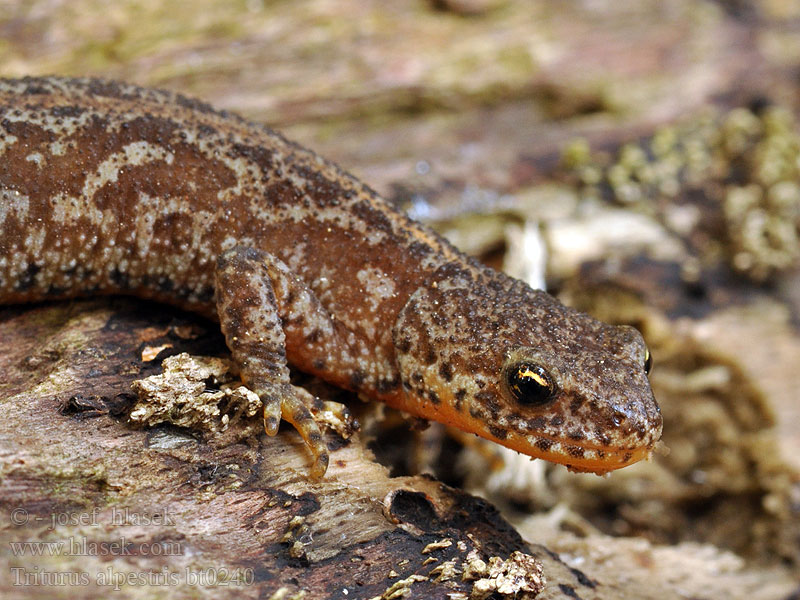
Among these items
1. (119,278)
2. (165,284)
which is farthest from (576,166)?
(119,278)

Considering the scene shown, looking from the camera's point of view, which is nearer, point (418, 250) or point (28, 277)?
point (28, 277)

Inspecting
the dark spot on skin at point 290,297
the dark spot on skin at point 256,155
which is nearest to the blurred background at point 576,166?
the dark spot on skin at point 290,297

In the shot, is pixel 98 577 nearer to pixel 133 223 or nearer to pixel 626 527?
pixel 133 223

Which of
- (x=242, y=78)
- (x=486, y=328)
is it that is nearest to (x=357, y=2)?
(x=242, y=78)

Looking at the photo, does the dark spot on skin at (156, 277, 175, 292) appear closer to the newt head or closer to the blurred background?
the newt head

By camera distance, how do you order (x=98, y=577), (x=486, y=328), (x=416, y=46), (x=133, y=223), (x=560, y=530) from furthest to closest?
1. (x=416, y=46)
2. (x=560, y=530)
3. (x=133, y=223)
4. (x=486, y=328)
5. (x=98, y=577)

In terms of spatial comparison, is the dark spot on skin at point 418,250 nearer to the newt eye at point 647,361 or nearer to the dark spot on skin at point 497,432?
the dark spot on skin at point 497,432

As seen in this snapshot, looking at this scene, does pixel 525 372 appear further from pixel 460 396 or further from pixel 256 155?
pixel 256 155
